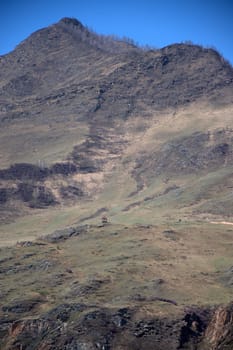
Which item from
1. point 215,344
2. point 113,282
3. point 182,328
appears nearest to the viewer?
point 215,344

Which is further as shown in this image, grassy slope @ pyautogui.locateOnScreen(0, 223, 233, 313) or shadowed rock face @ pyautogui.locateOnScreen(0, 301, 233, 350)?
grassy slope @ pyautogui.locateOnScreen(0, 223, 233, 313)

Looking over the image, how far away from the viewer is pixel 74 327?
160m

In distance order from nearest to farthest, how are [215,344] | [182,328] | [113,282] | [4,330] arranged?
[215,344] < [182,328] < [4,330] < [113,282]

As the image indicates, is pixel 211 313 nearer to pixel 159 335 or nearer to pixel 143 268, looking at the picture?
pixel 159 335

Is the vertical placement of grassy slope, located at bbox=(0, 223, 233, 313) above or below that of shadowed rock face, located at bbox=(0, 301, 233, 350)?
above

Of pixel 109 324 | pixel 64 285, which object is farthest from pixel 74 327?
pixel 64 285

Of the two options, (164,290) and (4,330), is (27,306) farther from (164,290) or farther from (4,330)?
(164,290)

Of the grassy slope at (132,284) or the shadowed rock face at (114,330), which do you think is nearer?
the shadowed rock face at (114,330)

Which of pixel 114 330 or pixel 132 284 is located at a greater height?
pixel 132 284

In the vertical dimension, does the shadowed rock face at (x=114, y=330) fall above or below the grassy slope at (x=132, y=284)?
below

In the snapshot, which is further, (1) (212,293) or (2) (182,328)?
(1) (212,293)

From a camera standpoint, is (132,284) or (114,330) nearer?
(114,330)

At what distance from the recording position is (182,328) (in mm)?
159750

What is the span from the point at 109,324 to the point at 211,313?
62.8ft
